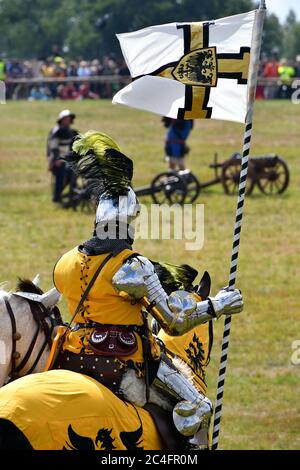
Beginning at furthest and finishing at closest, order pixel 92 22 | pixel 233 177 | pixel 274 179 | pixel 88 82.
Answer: pixel 92 22
pixel 88 82
pixel 274 179
pixel 233 177

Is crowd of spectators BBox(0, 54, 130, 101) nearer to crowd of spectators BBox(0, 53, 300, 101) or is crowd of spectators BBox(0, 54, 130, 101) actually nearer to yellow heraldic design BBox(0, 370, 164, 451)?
crowd of spectators BBox(0, 53, 300, 101)

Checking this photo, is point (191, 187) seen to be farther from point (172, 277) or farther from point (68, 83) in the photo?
point (68, 83)

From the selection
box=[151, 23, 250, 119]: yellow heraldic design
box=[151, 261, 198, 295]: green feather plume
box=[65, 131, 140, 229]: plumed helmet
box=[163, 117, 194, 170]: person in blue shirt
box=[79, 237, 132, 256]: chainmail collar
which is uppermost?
box=[151, 23, 250, 119]: yellow heraldic design

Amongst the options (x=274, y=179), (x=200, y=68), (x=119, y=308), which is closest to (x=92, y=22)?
(x=274, y=179)

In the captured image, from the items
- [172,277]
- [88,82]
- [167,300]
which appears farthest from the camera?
[88,82]

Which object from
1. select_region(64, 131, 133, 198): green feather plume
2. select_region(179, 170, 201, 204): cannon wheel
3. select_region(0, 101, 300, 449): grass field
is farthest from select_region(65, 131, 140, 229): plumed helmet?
select_region(179, 170, 201, 204): cannon wheel

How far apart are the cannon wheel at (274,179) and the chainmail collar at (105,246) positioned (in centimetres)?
1731

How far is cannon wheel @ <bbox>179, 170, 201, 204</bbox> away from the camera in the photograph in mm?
22719

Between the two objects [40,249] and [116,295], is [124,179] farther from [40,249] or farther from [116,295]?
[40,249]

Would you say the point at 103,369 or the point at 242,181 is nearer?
the point at 103,369

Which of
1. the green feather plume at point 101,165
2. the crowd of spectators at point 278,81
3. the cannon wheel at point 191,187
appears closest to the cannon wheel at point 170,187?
the cannon wheel at point 191,187

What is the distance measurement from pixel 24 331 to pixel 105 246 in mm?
790

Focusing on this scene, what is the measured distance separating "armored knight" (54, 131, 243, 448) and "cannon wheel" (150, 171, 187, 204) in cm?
1541

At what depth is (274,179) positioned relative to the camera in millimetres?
24297
